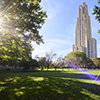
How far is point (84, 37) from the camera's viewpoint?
168375 mm

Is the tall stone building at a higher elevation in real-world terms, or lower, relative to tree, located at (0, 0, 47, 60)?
higher

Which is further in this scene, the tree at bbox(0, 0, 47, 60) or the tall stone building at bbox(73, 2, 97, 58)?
the tall stone building at bbox(73, 2, 97, 58)

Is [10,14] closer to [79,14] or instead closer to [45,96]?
[45,96]

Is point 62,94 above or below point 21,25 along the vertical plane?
below

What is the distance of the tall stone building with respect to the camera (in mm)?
160375

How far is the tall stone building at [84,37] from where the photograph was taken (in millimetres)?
160375

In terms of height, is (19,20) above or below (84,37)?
below

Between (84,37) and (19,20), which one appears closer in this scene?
(19,20)

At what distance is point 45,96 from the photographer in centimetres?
651

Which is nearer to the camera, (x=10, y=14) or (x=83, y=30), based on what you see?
(x=10, y=14)

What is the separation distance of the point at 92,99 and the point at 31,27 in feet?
37.6

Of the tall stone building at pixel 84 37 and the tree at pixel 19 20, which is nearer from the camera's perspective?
the tree at pixel 19 20

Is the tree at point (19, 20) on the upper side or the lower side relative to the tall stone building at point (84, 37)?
lower

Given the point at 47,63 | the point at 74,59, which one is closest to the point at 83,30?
the point at 74,59
